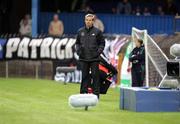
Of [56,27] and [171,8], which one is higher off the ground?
[171,8]

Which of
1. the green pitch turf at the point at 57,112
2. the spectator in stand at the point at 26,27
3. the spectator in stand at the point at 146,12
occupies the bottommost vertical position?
the green pitch turf at the point at 57,112

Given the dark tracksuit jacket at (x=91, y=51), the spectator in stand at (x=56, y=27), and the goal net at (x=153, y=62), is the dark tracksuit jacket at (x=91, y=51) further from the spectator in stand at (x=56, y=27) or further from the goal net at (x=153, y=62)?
the spectator in stand at (x=56, y=27)

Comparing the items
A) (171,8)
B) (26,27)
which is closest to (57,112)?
(26,27)

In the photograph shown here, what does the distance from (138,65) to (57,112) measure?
604cm

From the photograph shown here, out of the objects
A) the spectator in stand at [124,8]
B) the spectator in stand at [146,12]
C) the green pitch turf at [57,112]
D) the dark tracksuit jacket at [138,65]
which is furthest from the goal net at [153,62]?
the spectator in stand at [124,8]

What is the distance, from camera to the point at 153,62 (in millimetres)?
22188

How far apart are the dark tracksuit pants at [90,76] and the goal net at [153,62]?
2930 mm

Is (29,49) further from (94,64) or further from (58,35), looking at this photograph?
(94,64)

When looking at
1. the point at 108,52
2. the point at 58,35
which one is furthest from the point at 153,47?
the point at 58,35

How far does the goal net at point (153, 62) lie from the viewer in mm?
→ 21922

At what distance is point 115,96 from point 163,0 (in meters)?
16.7

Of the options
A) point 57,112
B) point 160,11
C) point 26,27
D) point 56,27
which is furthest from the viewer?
point 160,11

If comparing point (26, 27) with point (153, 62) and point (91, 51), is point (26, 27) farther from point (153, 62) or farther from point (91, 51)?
point (91, 51)

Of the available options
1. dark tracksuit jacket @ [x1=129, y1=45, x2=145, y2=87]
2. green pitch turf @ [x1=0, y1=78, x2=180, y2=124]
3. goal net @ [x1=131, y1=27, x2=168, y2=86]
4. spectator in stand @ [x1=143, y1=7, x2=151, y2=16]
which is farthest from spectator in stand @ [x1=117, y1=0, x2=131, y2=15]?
dark tracksuit jacket @ [x1=129, y1=45, x2=145, y2=87]
